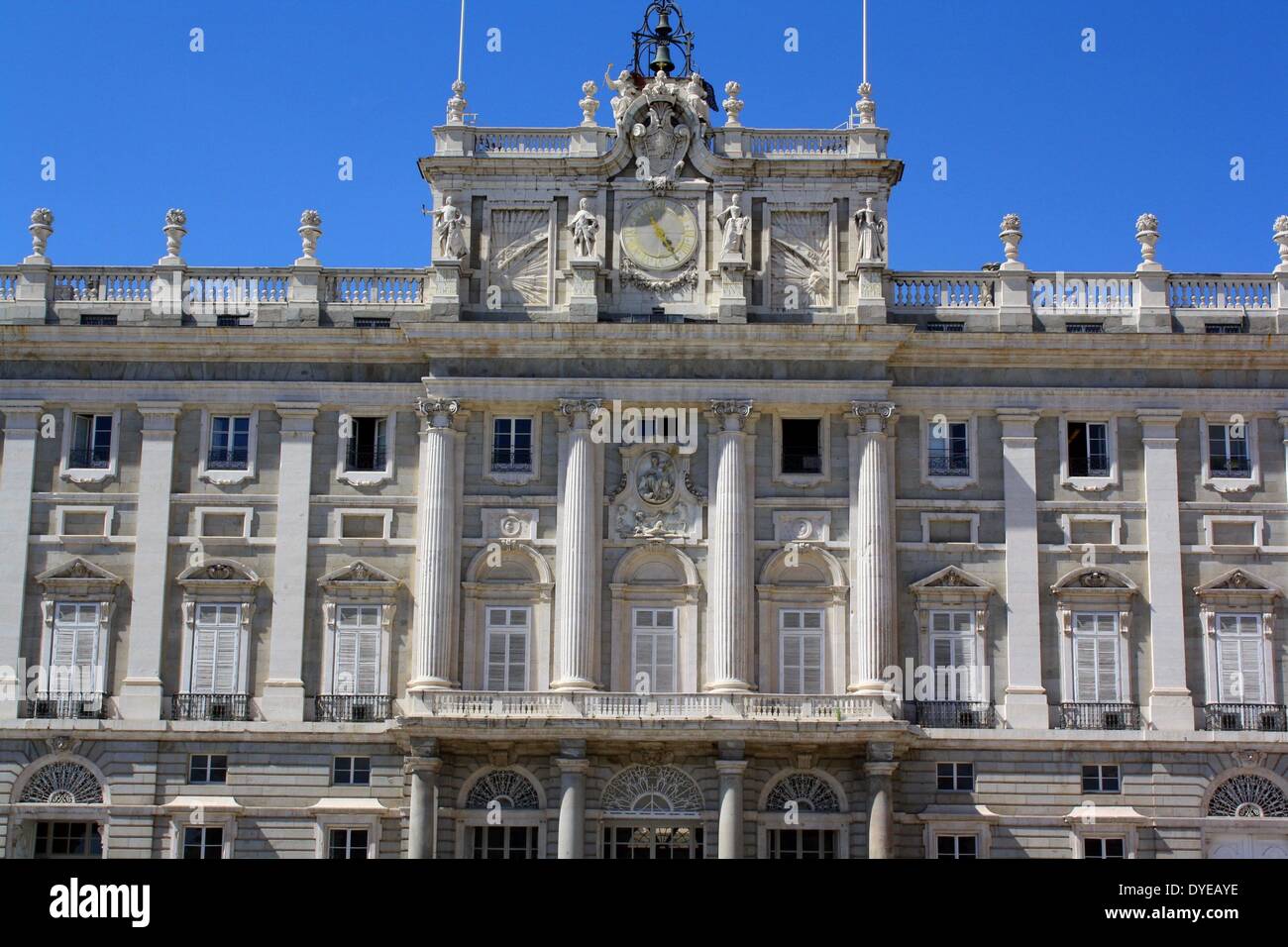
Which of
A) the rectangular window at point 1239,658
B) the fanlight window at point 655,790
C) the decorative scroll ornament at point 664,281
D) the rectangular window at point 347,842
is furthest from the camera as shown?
the decorative scroll ornament at point 664,281

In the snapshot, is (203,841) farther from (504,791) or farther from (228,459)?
(228,459)

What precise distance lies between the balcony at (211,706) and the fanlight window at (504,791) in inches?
234

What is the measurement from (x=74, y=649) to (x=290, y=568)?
5599mm

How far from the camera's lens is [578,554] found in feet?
155

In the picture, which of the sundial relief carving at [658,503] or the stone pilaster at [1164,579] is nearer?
the stone pilaster at [1164,579]

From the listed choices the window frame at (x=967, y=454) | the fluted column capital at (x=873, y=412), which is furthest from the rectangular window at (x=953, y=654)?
the fluted column capital at (x=873, y=412)

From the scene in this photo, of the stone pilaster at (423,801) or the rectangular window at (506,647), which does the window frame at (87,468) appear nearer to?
the rectangular window at (506,647)

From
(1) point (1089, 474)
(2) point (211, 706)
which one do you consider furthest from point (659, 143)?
(2) point (211, 706)

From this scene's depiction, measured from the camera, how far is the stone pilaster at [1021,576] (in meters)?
47.0

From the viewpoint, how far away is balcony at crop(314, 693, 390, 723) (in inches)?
1864

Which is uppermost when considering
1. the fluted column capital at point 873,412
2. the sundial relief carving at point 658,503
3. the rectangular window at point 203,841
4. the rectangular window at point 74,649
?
the fluted column capital at point 873,412

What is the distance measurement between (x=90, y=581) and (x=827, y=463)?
18.3m

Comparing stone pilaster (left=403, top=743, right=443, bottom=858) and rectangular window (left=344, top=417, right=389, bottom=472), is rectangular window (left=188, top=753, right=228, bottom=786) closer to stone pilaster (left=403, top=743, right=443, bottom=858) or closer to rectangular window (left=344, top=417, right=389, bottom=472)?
stone pilaster (left=403, top=743, right=443, bottom=858)
